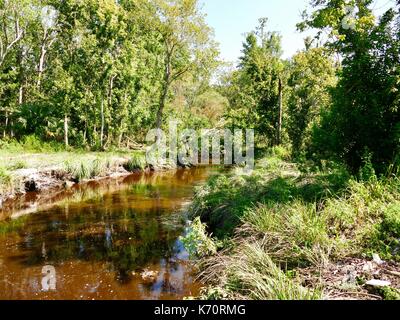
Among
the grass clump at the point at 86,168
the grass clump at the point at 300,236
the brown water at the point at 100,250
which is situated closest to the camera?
the grass clump at the point at 300,236

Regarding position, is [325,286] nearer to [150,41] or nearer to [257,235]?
[257,235]

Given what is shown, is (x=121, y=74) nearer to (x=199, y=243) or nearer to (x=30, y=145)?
(x=30, y=145)

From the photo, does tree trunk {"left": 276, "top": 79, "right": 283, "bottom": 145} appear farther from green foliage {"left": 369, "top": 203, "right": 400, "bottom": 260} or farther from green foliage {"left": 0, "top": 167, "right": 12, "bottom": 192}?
green foliage {"left": 369, "top": 203, "right": 400, "bottom": 260}

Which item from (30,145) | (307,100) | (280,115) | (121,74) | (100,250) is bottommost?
(100,250)

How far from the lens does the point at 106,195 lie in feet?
45.9

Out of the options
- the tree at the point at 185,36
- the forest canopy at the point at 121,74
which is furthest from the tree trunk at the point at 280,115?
the tree at the point at 185,36

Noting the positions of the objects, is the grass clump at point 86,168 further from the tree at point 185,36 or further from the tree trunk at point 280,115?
the tree trunk at point 280,115

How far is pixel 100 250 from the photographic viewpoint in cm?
776

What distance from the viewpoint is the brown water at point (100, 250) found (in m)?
5.98

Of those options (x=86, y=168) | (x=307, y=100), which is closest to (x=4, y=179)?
(x=86, y=168)

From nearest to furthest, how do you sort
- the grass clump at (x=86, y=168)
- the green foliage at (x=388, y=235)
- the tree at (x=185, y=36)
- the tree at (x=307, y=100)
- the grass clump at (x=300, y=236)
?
the grass clump at (x=300, y=236)
the green foliage at (x=388, y=235)
the grass clump at (x=86, y=168)
the tree at (x=307, y=100)
the tree at (x=185, y=36)

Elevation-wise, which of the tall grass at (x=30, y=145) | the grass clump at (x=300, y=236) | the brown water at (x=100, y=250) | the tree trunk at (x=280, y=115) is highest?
the tree trunk at (x=280, y=115)
